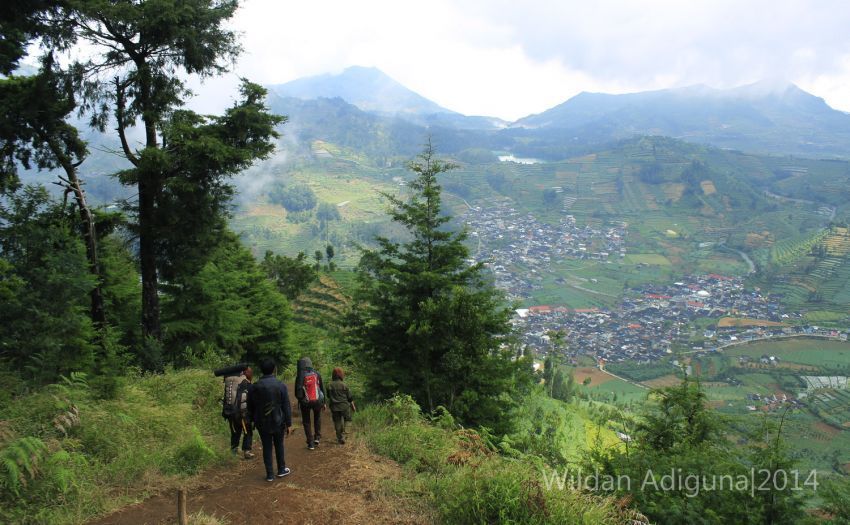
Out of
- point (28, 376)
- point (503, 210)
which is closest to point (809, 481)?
point (28, 376)

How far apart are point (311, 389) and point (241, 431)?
1.19 m

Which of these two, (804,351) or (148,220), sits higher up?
(148,220)

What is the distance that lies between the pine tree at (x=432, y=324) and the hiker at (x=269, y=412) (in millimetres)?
3453

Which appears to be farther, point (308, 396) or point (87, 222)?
point (87, 222)

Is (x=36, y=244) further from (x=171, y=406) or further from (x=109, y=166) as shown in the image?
(x=109, y=166)

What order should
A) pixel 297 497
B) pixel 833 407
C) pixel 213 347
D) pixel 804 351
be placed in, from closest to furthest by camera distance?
pixel 297 497 < pixel 213 347 < pixel 833 407 < pixel 804 351

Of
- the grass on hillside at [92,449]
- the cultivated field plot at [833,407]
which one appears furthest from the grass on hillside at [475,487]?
the cultivated field plot at [833,407]

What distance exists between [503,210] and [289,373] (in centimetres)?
14201

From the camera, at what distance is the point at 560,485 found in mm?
5109

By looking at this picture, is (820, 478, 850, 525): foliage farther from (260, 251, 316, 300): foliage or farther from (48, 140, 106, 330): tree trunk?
(260, 251, 316, 300): foliage

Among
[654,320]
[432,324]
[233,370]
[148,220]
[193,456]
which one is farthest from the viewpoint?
[654,320]

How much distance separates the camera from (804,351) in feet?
177

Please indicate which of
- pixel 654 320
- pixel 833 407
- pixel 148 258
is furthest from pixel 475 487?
pixel 654 320

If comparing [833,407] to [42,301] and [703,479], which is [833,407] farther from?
[42,301]
